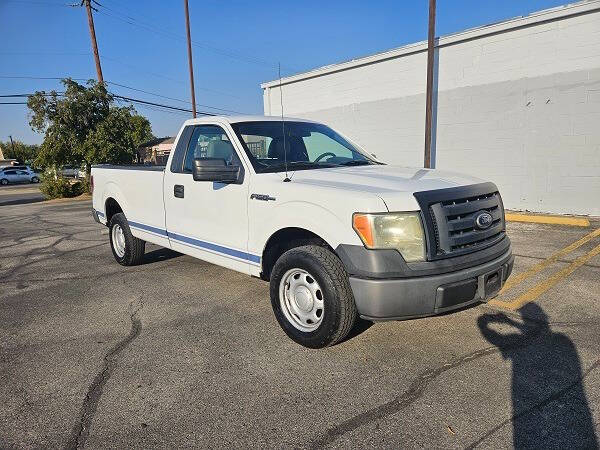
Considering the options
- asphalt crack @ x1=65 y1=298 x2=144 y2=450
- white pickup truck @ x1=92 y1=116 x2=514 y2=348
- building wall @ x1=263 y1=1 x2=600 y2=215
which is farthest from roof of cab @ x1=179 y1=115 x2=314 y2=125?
building wall @ x1=263 y1=1 x2=600 y2=215

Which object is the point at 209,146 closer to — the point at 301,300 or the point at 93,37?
the point at 301,300

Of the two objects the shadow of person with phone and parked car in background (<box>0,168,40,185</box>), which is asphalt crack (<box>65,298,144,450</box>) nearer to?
the shadow of person with phone

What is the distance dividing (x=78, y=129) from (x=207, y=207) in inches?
674

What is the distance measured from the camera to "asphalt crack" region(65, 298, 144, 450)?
2436mm

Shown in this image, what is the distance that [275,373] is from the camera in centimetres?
309

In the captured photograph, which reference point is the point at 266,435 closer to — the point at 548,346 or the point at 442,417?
the point at 442,417

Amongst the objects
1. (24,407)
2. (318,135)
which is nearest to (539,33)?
(318,135)

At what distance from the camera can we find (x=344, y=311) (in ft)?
10.2

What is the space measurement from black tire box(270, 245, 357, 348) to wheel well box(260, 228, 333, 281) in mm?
130

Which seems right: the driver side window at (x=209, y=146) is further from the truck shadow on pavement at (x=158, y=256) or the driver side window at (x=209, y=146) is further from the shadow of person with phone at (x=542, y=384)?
the shadow of person with phone at (x=542, y=384)

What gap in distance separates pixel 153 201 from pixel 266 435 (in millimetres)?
3510

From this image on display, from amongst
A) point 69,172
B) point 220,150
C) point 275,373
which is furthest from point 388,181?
point 69,172

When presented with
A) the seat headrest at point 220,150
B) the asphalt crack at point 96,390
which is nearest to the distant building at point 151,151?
the seat headrest at point 220,150

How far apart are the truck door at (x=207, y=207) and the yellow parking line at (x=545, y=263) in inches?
114
